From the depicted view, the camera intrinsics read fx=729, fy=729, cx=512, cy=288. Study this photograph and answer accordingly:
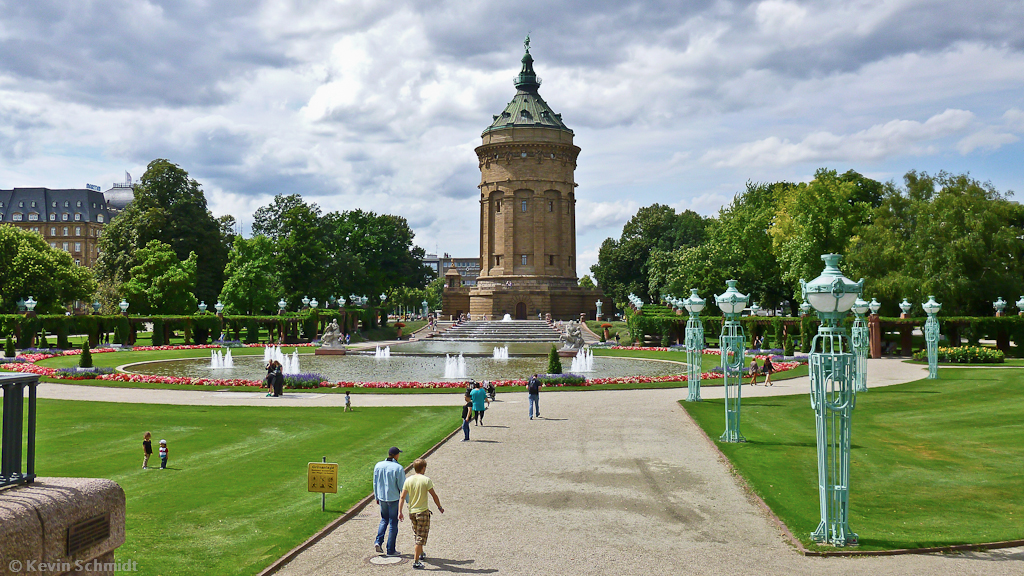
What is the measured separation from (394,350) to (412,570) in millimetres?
49743

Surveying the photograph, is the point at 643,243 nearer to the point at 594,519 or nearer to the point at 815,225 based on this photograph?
the point at 815,225

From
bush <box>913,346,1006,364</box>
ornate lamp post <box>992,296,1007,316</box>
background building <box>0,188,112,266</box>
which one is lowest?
bush <box>913,346,1006,364</box>

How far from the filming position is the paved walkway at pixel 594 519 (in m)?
10.2

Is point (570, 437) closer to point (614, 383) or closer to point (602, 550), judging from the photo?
point (602, 550)

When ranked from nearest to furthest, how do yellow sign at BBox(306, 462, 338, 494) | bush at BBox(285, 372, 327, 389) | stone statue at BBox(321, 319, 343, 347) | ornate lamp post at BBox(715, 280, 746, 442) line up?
yellow sign at BBox(306, 462, 338, 494), ornate lamp post at BBox(715, 280, 746, 442), bush at BBox(285, 372, 327, 389), stone statue at BBox(321, 319, 343, 347)

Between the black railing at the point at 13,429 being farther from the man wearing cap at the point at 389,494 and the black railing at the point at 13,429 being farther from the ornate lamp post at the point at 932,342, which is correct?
the ornate lamp post at the point at 932,342

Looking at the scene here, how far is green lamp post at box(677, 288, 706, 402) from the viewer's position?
2584 centimetres

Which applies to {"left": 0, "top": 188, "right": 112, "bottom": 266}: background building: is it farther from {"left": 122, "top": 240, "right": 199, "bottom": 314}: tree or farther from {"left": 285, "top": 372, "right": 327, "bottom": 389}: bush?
{"left": 285, "top": 372, "right": 327, "bottom": 389}: bush

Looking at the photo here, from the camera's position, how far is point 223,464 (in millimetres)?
16344

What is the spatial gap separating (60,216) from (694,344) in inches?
5201

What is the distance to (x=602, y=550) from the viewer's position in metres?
10.8

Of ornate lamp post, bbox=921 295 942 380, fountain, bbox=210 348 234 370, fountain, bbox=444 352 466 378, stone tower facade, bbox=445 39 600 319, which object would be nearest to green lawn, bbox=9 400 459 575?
fountain, bbox=444 352 466 378

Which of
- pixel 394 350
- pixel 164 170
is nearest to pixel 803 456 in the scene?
pixel 394 350

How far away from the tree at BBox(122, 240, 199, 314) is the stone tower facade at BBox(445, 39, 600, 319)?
37.3 m
